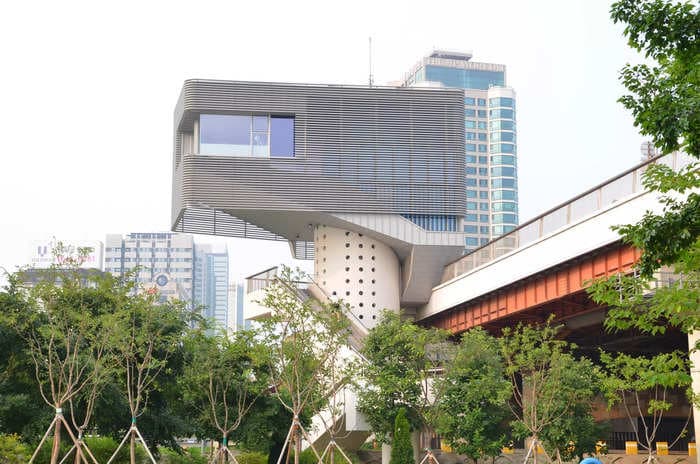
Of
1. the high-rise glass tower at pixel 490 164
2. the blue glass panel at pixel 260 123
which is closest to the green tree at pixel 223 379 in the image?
the blue glass panel at pixel 260 123

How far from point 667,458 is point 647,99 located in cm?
2936

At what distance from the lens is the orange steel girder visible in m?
38.0

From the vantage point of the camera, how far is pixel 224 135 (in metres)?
56.4

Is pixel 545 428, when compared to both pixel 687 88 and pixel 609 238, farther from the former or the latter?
pixel 687 88

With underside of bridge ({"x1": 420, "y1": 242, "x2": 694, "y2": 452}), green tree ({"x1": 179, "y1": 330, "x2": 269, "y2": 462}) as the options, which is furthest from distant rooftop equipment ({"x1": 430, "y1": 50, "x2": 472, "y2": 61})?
green tree ({"x1": 179, "y1": 330, "x2": 269, "y2": 462})

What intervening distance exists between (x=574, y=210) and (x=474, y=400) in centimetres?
831

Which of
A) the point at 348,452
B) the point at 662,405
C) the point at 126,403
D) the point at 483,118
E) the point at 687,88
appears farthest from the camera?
the point at 483,118

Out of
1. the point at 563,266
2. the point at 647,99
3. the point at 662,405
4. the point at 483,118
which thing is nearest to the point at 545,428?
the point at 563,266

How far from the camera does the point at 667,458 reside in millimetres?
43312

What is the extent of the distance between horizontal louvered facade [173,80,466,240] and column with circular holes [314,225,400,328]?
2.15m

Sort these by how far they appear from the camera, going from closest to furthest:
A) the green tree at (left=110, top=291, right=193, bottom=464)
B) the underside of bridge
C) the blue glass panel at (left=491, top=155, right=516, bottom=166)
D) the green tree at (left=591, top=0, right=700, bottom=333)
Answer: the green tree at (left=591, top=0, right=700, bottom=333)
the green tree at (left=110, top=291, right=193, bottom=464)
the underside of bridge
the blue glass panel at (left=491, top=155, right=516, bottom=166)

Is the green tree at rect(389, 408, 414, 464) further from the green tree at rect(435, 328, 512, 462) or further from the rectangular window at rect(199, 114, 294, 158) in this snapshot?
the rectangular window at rect(199, 114, 294, 158)

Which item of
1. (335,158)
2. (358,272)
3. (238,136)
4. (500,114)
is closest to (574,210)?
(358,272)

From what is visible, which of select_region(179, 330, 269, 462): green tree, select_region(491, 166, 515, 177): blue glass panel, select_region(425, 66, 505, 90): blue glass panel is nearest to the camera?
select_region(179, 330, 269, 462): green tree
